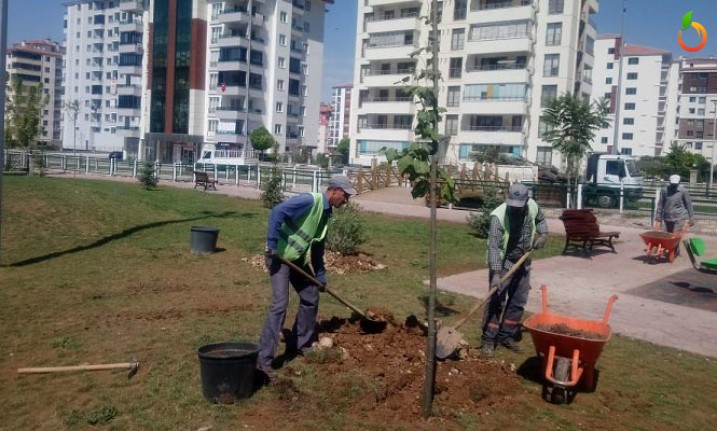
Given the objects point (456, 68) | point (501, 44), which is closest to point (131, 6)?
point (456, 68)

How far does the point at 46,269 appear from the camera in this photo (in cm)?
988

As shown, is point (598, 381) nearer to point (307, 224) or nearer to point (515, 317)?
point (515, 317)

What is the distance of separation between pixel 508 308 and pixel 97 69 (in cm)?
10003

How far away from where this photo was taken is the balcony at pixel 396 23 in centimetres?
5584

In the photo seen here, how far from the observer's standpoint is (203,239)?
1168cm

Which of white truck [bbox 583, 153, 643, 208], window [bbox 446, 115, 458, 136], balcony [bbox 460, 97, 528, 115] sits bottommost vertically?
white truck [bbox 583, 153, 643, 208]

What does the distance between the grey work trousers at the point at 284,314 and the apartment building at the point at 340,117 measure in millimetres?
142016

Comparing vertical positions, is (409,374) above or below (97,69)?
below

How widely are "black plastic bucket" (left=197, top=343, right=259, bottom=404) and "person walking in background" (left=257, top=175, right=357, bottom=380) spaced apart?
1.20 ft

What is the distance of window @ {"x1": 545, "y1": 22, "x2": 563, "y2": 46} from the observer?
49.4 m

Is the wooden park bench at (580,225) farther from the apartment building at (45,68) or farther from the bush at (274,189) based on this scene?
the apartment building at (45,68)

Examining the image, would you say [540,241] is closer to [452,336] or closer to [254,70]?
[452,336]

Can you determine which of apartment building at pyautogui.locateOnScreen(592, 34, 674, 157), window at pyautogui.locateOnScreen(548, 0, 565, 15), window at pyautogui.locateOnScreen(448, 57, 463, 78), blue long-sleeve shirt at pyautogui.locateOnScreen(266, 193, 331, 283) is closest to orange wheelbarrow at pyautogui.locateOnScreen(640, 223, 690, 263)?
blue long-sleeve shirt at pyautogui.locateOnScreen(266, 193, 331, 283)

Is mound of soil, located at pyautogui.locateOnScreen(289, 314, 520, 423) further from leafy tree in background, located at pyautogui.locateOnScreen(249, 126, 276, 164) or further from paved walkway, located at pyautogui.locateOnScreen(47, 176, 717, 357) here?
leafy tree in background, located at pyautogui.locateOnScreen(249, 126, 276, 164)
